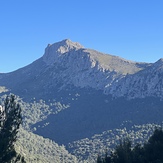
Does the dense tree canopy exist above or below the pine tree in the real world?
below

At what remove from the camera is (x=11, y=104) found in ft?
137

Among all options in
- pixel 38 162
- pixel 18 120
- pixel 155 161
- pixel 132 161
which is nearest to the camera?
pixel 18 120

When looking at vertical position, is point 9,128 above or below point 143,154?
above

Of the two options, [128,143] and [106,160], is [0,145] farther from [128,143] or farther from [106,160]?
[128,143]

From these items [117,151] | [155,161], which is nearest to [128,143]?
[117,151]

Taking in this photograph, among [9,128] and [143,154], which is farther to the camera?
[143,154]

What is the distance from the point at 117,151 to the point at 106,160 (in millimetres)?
2526

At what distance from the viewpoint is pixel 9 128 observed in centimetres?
4034

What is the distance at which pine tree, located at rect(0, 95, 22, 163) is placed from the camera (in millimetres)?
38075

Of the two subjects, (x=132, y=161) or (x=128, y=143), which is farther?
(x=128, y=143)

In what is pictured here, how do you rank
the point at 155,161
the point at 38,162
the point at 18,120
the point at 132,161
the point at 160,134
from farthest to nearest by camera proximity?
1. the point at 38,162
2. the point at 160,134
3. the point at 132,161
4. the point at 155,161
5. the point at 18,120

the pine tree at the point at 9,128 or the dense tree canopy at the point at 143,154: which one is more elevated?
the pine tree at the point at 9,128

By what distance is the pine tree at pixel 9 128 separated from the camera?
1499 inches

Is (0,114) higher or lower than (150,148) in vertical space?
higher
